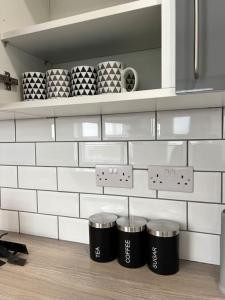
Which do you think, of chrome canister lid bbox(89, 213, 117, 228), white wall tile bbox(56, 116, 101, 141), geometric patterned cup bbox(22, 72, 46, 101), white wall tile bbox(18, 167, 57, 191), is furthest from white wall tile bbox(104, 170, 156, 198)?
geometric patterned cup bbox(22, 72, 46, 101)

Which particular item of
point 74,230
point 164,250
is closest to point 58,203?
point 74,230

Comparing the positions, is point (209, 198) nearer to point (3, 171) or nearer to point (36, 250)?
point (36, 250)

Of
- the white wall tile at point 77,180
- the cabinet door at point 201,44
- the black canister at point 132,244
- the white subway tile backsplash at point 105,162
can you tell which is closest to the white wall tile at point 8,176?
the white subway tile backsplash at point 105,162

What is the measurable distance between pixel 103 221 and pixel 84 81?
1.49 feet

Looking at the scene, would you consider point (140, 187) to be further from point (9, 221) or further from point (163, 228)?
point (9, 221)

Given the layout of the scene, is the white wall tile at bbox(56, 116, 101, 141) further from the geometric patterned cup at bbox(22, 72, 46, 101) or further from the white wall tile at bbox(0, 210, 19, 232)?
the white wall tile at bbox(0, 210, 19, 232)

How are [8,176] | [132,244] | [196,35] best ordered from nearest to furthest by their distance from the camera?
[196,35] < [132,244] < [8,176]

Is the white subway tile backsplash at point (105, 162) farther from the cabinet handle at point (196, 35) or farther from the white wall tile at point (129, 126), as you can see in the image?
the cabinet handle at point (196, 35)

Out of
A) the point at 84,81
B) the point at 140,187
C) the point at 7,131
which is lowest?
the point at 140,187

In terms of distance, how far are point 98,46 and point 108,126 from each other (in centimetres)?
27

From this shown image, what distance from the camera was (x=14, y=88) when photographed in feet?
2.41

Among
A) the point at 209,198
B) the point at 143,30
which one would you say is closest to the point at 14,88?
the point at 143,30

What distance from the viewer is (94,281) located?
2.29ft

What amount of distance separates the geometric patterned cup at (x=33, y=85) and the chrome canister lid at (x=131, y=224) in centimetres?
47
